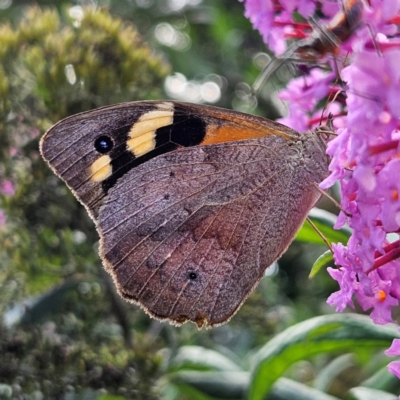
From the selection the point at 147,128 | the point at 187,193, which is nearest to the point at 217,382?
the point at 187,193

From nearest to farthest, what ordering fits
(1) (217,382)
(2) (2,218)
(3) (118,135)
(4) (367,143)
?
(4) (367,143), (3) (118,135), (1) (217,382), (2) (2,218)

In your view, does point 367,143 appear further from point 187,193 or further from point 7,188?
point 7,188

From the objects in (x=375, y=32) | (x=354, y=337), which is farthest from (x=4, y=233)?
(x=375, y=32)

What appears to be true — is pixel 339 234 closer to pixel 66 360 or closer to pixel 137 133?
pixel 137 133

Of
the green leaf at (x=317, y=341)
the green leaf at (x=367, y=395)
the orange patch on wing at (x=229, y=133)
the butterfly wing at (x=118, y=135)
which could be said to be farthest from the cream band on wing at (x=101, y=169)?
the green leaf at (x=367, y=395)

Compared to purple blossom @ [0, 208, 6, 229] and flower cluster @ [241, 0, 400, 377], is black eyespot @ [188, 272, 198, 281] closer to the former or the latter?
flower cluster @ [241, 0, 400, 377]

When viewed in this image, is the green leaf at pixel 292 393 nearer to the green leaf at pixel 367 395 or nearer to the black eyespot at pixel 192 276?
the green leaf at pixel 367 395
